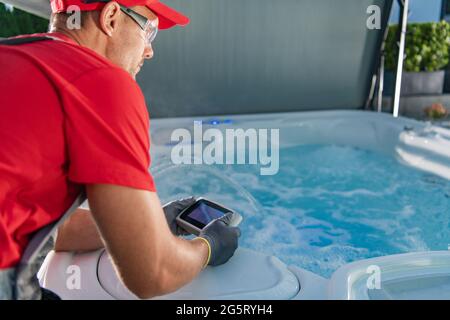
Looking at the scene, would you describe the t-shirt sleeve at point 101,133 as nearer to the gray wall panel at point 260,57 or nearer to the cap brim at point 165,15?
the cap brim at point 165,15

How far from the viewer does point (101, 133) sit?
0.69 meters

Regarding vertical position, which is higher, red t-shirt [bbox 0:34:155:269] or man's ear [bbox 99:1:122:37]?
man's ear [bbox 99:1:122:37]

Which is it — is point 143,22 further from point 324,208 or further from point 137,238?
point 324,208

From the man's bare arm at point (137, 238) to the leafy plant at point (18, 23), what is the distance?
9.05 feet

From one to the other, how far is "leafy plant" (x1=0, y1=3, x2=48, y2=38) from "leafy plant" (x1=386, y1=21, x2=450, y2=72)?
3.91 meters

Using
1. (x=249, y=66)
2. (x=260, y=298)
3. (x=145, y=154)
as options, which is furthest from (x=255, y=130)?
(x=145, y=154)

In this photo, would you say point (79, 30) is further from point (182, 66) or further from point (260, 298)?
point (182, 66)

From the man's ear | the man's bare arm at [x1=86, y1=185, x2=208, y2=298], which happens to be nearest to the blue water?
the man's bare arm at [x1=86, y1=185, x2=208, y2=298]

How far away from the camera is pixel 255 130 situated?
3.62m

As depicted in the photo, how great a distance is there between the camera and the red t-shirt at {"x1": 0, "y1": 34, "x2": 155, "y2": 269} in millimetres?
682

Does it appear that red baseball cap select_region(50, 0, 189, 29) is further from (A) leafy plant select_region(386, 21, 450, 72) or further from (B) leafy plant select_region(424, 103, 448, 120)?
(A) leafy plant select_region(386, 21, 450, 72)

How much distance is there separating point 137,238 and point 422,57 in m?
5.43

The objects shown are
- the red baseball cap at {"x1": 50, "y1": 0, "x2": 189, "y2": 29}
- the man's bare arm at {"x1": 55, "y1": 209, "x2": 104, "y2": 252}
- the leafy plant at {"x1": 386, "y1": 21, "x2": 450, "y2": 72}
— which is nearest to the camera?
the red baseball cap at {"x1": 50, "y1": 0, "x2": 189, "y2": 29}

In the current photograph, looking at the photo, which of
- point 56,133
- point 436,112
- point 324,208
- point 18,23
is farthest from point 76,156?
point 436,112
